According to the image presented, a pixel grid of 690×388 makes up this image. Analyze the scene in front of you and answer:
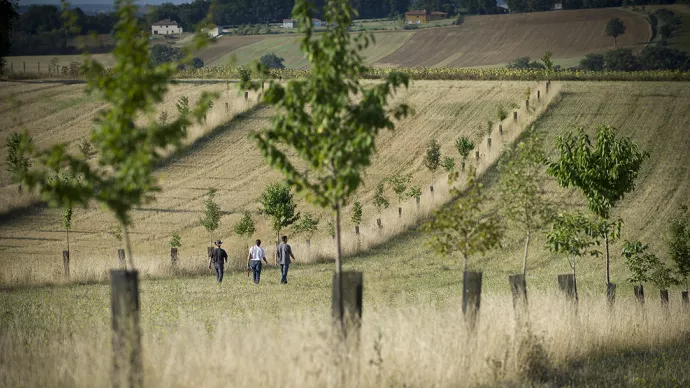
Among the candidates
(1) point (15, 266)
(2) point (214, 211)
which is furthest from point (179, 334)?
(2) point (214, 211)

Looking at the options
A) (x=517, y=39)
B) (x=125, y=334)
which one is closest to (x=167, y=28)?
Answer: (x=517, y=39)

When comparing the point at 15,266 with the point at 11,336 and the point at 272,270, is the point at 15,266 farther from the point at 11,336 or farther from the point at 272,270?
the point at 11,336

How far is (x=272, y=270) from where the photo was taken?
30.4 m

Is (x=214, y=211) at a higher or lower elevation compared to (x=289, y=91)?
lower

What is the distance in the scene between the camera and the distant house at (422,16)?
461 ft

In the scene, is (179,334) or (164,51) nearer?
(179,334)

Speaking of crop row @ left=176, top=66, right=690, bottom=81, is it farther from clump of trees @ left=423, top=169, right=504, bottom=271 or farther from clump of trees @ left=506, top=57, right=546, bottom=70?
clump of trees @ left=423, top=169, right=504, bottom=271

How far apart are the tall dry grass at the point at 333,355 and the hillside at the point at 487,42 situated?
311ft

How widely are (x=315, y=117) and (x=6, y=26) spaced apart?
3820cm

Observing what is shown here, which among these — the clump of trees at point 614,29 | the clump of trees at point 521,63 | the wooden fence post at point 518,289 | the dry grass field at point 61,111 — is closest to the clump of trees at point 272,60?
the clump of trees at point 521,63

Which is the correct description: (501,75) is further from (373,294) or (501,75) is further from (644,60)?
(373,294)

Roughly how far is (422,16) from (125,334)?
137791 millimetres

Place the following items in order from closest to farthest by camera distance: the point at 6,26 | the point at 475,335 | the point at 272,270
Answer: the point at 475,335 < the point at 272,270 < the point at 6,26

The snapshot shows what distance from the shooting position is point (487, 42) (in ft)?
388
